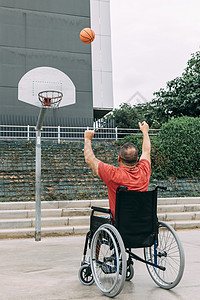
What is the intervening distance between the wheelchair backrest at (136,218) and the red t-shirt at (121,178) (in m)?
0.11

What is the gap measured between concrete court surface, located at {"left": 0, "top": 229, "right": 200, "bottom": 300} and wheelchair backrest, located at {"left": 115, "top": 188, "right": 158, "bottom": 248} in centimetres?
56

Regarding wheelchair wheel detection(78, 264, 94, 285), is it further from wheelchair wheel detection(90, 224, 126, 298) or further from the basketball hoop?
the basketball hoop

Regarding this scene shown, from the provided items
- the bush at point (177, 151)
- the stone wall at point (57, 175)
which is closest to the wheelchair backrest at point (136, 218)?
the stone wall at point (57, 175)

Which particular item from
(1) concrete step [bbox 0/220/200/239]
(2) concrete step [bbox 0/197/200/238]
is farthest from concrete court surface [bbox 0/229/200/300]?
(2) concrete step [bbox 0/197/200/238]

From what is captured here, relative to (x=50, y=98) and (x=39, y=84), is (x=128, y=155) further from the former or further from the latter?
(x=39, y=84)

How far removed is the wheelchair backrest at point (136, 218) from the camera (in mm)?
3219

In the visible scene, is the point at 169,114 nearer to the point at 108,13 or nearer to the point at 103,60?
the point at 103,60

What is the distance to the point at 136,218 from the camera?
3.28m

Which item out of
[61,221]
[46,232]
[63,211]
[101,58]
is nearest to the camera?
[46,232]

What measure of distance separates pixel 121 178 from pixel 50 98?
454cm

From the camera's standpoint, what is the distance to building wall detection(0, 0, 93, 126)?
18.6 m

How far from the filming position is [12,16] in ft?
62.7

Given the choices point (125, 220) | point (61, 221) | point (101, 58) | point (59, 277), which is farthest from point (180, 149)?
point (101, 58)

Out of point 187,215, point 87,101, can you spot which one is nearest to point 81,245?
point 187,215
